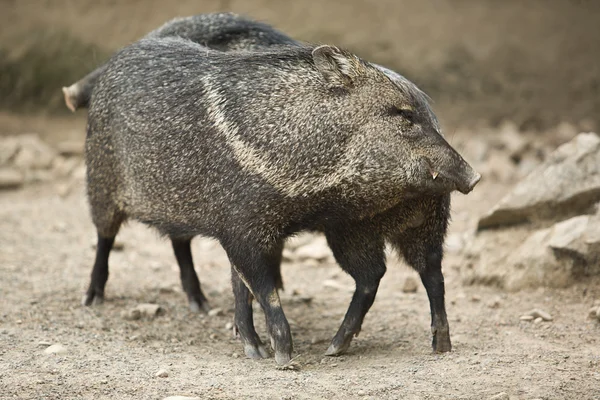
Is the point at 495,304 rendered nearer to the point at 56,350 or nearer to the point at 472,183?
the point at 472,183

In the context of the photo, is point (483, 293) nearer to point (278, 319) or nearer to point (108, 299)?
point (278, 319)

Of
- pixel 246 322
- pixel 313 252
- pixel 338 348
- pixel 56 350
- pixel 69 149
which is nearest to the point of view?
pixel 56 350

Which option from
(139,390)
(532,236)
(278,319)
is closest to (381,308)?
(532,236)

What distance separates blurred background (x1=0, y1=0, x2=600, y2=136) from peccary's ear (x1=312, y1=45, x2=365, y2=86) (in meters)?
5.77

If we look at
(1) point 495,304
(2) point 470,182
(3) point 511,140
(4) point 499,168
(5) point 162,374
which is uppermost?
(3) point 511,140

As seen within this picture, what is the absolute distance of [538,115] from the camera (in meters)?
10.1

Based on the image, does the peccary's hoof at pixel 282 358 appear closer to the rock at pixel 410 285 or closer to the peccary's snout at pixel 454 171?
the peccary's snout at pixel 454 171

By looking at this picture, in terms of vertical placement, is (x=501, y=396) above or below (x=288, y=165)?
below

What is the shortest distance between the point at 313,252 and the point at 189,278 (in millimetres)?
1626

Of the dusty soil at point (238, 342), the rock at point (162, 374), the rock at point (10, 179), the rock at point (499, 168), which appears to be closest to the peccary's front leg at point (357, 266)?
the dusty soil at point (238, 342)

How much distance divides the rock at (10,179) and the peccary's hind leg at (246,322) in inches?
190

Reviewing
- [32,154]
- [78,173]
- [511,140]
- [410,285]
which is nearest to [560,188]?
[410,285]

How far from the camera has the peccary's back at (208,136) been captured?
4.61m

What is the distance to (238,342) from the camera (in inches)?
218
